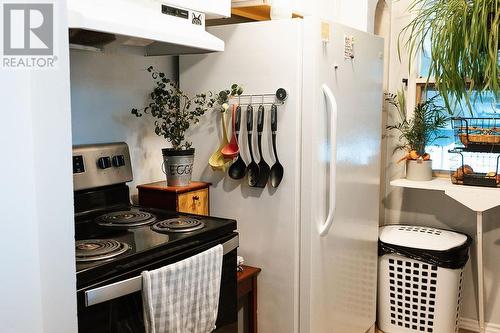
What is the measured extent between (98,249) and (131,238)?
18cm

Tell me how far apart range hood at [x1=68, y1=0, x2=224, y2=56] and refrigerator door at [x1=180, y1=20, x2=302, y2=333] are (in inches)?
9.1

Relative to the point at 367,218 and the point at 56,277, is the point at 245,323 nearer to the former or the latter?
the point at 367,218

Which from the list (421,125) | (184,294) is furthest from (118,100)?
(421,125)

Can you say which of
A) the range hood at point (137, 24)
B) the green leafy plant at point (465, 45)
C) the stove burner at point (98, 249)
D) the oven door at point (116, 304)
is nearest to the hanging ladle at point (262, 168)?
the range hood at point (137, 24)

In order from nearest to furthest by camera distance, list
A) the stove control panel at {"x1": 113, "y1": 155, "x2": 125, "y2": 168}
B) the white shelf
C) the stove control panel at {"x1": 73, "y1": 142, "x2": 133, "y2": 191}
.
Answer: the stove control panel at {"x1": 73, "y1": 142, "x2": 133, "y2": 191} → the stove control panel at {"x1": 113, "y1": 155, "x2": 125, "y2": 168} → the white shelf

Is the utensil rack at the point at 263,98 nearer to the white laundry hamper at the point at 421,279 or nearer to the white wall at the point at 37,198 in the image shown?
the white wall at the point at 37,198

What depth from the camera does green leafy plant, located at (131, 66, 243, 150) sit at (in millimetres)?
2092

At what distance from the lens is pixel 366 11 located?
8.93 feet

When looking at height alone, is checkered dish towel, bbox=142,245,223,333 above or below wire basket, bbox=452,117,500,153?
below

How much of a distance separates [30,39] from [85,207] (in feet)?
2.98

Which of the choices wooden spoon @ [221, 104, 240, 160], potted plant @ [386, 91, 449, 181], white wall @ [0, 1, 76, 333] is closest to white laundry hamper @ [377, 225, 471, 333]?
potted plant @ [386, 91, 449, 181]

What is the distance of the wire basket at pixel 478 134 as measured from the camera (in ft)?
8.80

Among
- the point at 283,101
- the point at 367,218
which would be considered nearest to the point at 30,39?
the point at 283,101

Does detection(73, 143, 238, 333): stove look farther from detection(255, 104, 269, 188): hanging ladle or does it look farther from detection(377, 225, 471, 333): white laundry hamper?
detection(377, 225, 471, 333): white laundry hamper
